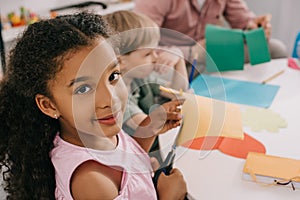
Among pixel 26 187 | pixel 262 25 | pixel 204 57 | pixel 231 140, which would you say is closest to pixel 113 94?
pixel 26 187

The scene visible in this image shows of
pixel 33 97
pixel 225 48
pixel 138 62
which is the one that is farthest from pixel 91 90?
pixel 225 48

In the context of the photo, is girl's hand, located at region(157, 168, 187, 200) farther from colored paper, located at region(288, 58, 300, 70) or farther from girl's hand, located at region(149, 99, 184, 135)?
colored paper, located at region(288, 58, 300, 70)

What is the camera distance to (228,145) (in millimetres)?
943

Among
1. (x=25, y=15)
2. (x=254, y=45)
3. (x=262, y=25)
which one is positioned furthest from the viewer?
(x=25, y=15)

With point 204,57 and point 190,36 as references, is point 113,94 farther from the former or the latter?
point 190,36

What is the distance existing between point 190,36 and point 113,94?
111 cm

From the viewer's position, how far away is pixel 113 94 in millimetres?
692

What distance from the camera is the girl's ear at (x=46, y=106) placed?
71 centimetres

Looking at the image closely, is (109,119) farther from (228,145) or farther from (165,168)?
(228,145)

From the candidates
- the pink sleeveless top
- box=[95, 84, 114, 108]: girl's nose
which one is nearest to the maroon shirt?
the pink sleeveless top

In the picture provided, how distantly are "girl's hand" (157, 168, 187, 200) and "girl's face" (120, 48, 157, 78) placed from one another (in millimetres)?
379

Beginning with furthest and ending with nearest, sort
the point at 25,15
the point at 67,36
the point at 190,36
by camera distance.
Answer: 1. the point at 25,15
2. the point at 190,36
3. the point at 67,36

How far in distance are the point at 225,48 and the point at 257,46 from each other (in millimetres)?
123

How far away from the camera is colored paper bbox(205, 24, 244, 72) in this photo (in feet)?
4.36
